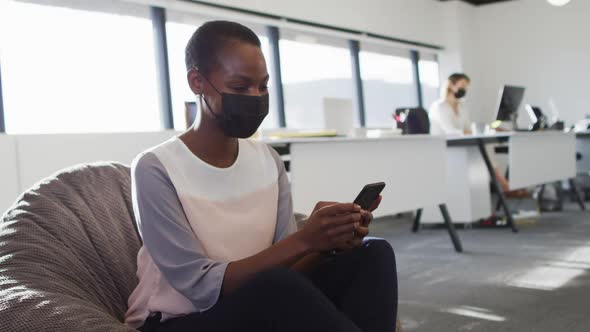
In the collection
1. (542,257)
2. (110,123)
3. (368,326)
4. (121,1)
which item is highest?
(121,1)

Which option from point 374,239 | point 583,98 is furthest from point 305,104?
point 374,239

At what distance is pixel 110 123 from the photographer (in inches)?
193

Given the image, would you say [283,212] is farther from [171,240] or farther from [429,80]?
[429,80]

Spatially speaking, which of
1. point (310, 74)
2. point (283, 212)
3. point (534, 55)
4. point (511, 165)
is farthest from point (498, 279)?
point (534, 55)

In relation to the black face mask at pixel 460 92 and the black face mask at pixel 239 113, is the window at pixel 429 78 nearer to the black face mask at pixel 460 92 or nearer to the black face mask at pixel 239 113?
the black face mask at pixel 460 92

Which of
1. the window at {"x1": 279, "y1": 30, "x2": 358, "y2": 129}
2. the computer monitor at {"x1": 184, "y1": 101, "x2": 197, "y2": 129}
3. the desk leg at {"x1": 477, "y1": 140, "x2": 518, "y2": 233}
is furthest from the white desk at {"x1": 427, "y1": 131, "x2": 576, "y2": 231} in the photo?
the computer monitor at {"x1": 184, "y1": 101, "x2": 197, "y2": 129}

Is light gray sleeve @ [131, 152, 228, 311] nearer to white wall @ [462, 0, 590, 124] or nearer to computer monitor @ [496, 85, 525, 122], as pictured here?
computer monitor @ [496, 85, 525, 122]

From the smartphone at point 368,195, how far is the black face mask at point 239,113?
30 centimetres

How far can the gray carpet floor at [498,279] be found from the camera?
8.23 ft

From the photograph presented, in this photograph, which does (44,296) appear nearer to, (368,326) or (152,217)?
(152,217)

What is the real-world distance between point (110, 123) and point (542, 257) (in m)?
3.31

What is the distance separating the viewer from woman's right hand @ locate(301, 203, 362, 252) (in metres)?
1.19

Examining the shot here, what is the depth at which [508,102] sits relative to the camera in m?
5.47

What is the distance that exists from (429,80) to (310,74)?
2.67m
